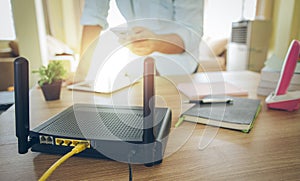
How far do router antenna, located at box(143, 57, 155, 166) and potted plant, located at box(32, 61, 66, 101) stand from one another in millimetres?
485


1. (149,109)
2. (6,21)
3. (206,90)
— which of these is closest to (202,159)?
(149,109)

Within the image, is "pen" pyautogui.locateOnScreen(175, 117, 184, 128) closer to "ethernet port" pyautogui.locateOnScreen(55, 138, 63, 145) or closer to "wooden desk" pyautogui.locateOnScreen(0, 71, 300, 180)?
"wooden desk" pyautogui.locateOnScreen(0, 71, 300, 180)

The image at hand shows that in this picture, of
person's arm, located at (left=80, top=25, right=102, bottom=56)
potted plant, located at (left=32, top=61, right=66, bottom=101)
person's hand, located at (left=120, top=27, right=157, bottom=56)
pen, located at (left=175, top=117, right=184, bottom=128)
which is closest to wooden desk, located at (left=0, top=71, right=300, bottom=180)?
pen, located at (left=175, top=117, right=184, bottom=128)

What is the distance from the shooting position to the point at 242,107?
0.58 meters

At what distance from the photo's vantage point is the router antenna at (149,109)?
282 millimetres

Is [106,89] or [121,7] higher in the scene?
[121,7]

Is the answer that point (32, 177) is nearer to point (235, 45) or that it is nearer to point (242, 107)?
point (242, 107)

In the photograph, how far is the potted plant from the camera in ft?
2.26

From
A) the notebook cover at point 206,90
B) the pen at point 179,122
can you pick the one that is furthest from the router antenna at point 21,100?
the notebook cover at point 206,90

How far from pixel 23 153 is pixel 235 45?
2861mm

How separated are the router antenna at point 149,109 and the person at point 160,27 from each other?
0.37 meters

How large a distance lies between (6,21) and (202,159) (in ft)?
4.38

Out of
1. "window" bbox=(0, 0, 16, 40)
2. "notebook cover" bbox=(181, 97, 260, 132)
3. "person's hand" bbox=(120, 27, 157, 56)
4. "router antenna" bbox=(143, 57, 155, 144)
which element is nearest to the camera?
"router antenna" bbox=(143, 57, 155, 144)

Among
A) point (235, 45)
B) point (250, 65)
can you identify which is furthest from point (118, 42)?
point (235, 45)
